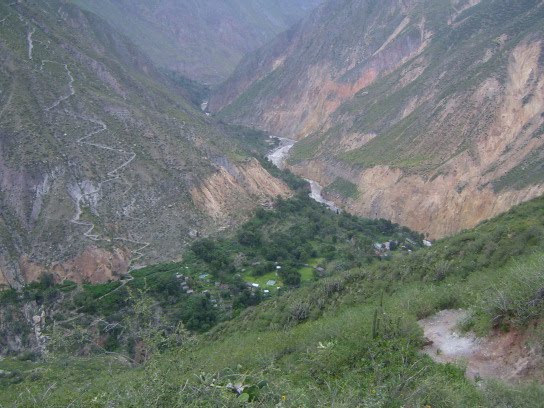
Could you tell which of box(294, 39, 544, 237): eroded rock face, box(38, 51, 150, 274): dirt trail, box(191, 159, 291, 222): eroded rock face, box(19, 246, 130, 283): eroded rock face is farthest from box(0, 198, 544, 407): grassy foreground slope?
box(294, 39, 544, 237): eroded rock face

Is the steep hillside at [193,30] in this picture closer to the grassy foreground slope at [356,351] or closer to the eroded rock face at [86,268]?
the eroded rock face at [86,268]

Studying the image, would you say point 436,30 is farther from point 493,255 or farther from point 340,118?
point 493,255

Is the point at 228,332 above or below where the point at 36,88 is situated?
below

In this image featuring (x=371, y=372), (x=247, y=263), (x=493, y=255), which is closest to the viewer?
(x=371, y=372)

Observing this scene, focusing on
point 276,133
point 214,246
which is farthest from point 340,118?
point 214,246

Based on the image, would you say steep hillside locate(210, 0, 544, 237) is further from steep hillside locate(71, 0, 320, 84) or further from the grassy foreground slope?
steep hillside locate(71, 0, 320, 84)

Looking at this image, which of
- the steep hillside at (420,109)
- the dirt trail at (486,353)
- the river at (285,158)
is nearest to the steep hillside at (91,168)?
the river at (285,158)
